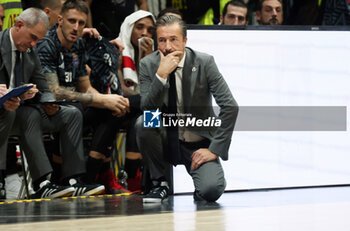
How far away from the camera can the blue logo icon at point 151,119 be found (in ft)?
14.4

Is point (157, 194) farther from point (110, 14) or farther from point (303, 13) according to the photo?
point (303, 13)

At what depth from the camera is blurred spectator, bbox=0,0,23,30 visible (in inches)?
210

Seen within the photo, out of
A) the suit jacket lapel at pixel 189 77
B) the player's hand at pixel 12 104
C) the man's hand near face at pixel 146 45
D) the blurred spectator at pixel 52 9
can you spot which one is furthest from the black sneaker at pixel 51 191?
the blurred spectator at pixel 52 9

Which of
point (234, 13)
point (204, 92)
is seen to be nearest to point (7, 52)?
point (204, 92)

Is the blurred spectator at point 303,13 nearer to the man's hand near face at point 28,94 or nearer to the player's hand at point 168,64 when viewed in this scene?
the player's hand at point 168,64

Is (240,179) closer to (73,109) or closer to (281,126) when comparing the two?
(281,126)

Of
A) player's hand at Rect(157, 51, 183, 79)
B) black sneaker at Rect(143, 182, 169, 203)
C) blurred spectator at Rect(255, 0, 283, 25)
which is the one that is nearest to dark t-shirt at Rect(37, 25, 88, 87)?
player's hand at Rect(157, 51, 183, 79)

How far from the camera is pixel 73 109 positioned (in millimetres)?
4910

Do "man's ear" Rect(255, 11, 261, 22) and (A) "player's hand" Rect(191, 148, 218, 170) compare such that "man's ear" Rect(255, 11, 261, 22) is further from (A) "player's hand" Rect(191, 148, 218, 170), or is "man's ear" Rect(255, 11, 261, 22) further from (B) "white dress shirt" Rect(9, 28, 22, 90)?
(B) "white dress shirt" Rect(9, 28, 22, 90)

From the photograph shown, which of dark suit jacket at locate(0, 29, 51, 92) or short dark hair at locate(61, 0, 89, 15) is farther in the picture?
short dark hair at locate(61, 0, 89, 15)

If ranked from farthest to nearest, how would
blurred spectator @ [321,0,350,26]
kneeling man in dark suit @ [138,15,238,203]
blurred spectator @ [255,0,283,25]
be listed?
blurred spectator @ [321,0,350,26] → blurred spectator @ [255,0,283,25] → kneeling man in dark suit @ [138,15,238,203]

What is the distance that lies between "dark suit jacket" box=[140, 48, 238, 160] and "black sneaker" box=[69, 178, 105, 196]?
767 mm

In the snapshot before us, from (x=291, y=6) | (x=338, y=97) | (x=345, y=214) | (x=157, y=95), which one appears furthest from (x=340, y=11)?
(x=345, y=214)

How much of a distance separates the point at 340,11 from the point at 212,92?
2441 millimetres
